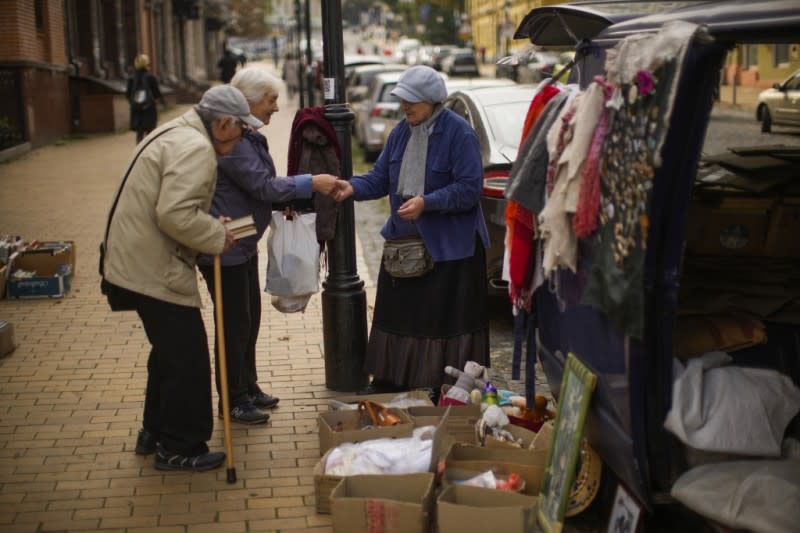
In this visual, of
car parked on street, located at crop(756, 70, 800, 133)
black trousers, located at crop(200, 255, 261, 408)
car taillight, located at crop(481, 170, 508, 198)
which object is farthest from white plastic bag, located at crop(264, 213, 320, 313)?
car parked on street, located at crop(756, 70, 800, 133)

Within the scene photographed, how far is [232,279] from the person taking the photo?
5758 millimetres

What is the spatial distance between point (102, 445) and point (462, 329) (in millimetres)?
2023

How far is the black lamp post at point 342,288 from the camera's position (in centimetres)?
643

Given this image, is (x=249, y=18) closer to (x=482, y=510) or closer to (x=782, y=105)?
(x=782, y=105)

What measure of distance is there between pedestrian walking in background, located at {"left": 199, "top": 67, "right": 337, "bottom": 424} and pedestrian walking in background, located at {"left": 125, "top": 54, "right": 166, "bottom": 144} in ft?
50.1

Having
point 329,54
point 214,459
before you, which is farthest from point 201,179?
point 329,54

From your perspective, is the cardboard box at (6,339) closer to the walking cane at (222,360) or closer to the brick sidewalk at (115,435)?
the brick sidewalk at (115,435)

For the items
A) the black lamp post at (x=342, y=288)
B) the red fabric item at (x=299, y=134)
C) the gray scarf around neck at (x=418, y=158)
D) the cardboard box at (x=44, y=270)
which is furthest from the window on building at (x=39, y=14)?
the gray scarf around neck at (x=418, y=158)

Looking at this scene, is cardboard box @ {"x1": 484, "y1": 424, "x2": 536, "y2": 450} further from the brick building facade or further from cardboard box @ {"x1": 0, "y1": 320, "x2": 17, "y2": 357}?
the brick building facade

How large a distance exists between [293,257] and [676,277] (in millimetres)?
2732

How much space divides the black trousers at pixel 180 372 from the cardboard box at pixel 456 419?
103cm

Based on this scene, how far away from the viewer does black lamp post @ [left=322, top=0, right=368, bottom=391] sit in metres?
6.43

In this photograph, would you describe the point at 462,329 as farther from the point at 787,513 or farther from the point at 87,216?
the point at 87,216

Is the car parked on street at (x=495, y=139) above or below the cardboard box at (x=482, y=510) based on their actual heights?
above
